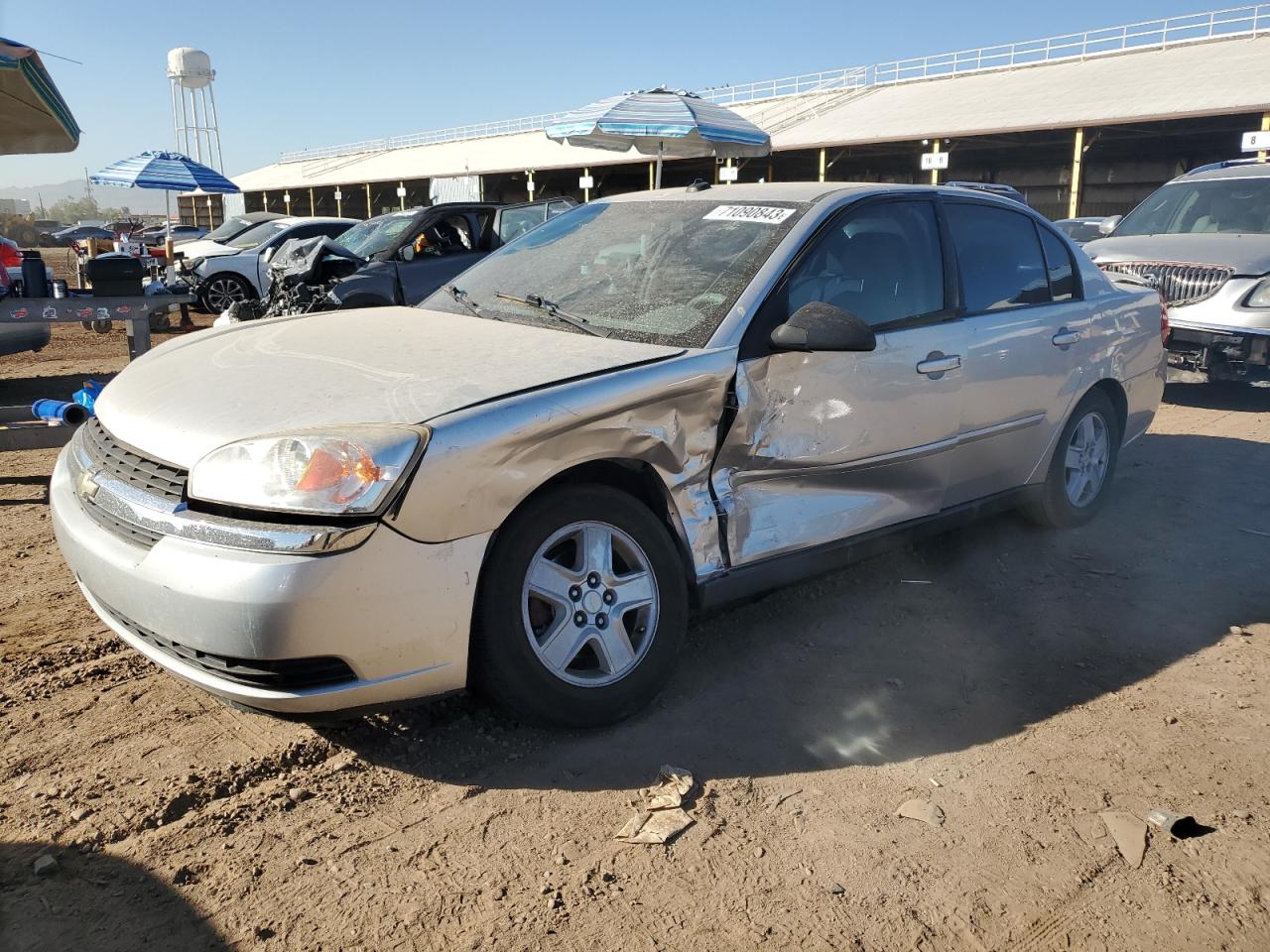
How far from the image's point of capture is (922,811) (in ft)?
8.72

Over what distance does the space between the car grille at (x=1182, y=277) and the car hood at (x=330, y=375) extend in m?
7.10

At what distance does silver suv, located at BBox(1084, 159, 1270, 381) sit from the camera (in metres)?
8.05

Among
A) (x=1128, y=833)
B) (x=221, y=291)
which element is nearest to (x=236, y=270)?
(x=221, y=291)

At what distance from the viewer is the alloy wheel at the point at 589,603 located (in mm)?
2787

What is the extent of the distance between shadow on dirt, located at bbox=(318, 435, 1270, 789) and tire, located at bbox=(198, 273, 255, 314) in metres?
12.6

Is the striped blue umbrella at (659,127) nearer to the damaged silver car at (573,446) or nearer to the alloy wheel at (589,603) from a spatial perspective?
the damaged silver car at (573,446)

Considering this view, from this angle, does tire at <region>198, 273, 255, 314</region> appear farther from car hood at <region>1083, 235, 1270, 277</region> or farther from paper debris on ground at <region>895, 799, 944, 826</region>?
paper debris on ground at <region>895, 799, 944, 826</region>

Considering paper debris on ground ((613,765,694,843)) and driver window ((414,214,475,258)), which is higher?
driver window ((414,214,475,258))

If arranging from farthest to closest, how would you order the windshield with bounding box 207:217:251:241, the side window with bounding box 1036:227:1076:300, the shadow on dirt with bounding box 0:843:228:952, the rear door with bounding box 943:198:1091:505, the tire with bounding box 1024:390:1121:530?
the windshield with bounding box 207:217:251:241
the tire with bounding box 1024:390:1121:530
the side window with bounding box 1036:227:1076:300
the rear door with bounding box 943:198:1091:505
the shadow on dirt with bounding box 0:843:228:952

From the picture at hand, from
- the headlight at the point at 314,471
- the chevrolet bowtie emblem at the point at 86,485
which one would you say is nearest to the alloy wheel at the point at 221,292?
the chevrolet bowtie emblem at the point at 86,485

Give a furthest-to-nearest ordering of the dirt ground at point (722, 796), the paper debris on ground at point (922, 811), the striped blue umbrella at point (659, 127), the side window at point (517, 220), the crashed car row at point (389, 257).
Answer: the striped blue umbrella at point (659, 127), the side window at point (517, 220), the crashed car row at point (389, 257), the paper debris on ground at point (922, 811), the dirt ground at point (722, 796)

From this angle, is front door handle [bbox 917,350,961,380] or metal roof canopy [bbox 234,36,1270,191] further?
metal roof canopy [bbox 234,36,1270,191]

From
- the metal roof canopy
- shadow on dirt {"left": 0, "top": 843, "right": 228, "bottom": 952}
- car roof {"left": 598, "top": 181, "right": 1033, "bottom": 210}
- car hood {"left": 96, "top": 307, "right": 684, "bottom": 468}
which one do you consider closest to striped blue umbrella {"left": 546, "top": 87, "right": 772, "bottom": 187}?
the metal roof canopy

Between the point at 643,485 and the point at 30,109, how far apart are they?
628 centimetres
